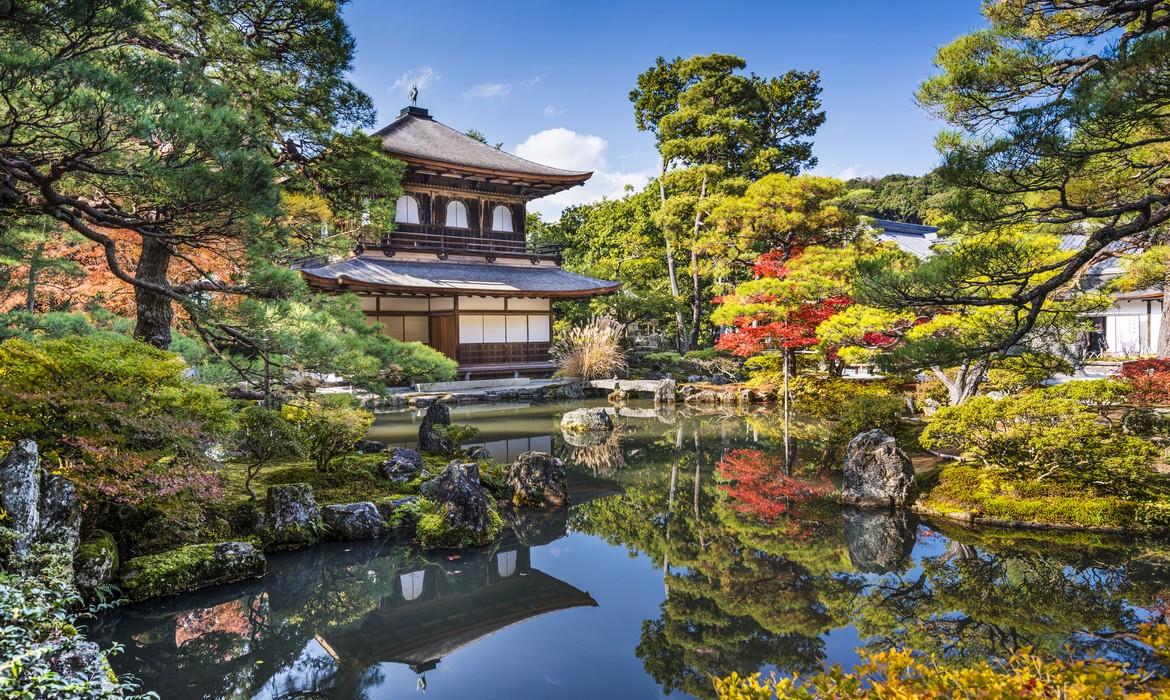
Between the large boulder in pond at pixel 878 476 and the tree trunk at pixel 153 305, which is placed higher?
the tree trunk at pixel 153 305

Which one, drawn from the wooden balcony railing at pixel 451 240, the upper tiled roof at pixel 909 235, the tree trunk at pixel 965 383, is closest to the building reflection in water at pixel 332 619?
the tree trunk at pixel 965 383

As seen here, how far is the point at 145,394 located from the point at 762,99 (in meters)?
19.5

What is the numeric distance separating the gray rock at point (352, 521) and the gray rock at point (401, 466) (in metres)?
1.04

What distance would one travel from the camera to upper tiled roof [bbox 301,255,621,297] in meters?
13.5

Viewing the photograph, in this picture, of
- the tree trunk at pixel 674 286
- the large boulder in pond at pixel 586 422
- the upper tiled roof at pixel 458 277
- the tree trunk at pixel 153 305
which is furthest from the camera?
the tree trunk at pixel 674 286

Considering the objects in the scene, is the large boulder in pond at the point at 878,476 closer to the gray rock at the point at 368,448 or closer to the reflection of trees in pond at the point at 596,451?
the reflection of trees in pond at the point at 596,451

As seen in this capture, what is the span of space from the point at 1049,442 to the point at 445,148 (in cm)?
1500

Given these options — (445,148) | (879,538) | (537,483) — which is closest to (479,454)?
(537,483)

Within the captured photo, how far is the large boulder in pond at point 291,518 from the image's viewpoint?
509cm

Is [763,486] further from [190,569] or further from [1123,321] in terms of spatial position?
[1123,321]

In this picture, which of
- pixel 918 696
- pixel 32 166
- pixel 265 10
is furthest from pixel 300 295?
pixel 918 696

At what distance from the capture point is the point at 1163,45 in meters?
3.13

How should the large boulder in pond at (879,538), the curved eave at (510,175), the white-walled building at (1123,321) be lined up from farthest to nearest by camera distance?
the white-walled building at (1123,321)
the curved eave at (510,175)
the large boulder in pond at (879,538)

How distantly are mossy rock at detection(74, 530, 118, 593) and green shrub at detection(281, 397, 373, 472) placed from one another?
2039 mm
